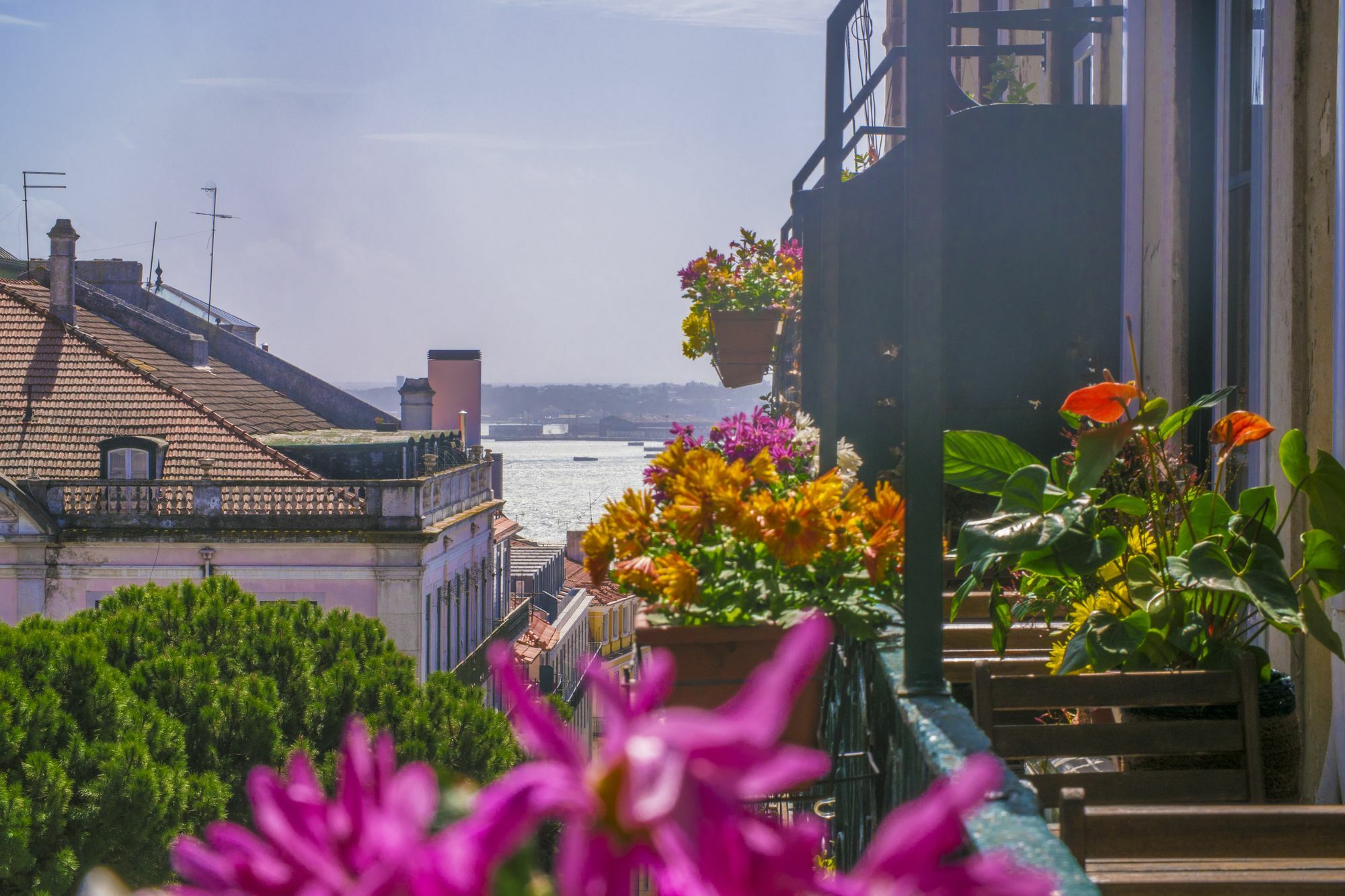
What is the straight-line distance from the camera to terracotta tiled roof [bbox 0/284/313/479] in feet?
102

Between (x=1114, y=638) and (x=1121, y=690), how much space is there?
0.19 metres

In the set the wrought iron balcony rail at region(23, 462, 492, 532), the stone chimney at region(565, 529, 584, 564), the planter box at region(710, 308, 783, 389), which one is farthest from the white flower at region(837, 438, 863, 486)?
Result: the stone chimney at region(565, 529, 584, 564)

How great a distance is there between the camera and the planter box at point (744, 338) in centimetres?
821

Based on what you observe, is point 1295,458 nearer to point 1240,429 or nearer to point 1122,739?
point 1240,429

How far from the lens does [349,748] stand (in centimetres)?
66

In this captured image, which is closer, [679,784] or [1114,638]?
[679,784]

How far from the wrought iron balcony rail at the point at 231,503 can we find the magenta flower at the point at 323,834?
29674 millimetres

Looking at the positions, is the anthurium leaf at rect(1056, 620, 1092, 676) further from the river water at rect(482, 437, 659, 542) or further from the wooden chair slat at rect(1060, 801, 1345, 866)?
the river water at rect(482, 437, 659, 542)

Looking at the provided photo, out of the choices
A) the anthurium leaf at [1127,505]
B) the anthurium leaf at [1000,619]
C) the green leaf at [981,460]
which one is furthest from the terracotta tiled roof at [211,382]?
the anthurium leaf at [1127,505]

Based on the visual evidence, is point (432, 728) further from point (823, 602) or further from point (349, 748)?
point (349, 748)

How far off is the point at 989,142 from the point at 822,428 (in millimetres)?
1968

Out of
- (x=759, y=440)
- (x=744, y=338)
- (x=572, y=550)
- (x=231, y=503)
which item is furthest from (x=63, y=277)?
(x=759, y=440)

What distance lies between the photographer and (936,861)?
612 millimetres

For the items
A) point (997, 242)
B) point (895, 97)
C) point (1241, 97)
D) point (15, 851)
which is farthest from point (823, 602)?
point (15, 851)
